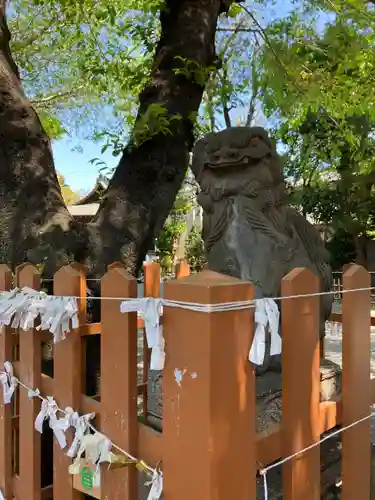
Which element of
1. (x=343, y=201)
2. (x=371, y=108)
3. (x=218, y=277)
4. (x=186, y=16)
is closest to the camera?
(x=218, y=277)

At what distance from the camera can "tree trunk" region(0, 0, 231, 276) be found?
265 centimetres

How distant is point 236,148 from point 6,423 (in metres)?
1.56

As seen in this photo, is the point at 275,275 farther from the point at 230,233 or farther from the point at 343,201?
the point at 343,201

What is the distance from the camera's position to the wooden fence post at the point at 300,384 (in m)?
1.33

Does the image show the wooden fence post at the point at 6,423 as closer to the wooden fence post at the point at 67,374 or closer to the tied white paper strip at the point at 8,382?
the tied white paper strip at the point at 8,382

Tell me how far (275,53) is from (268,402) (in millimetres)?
3359

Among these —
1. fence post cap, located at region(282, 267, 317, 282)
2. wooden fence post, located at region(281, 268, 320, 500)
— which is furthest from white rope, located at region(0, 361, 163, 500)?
fence post cap, located at region(282, 267, 317, 282)

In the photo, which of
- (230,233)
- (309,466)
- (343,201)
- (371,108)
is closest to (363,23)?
(371,108)

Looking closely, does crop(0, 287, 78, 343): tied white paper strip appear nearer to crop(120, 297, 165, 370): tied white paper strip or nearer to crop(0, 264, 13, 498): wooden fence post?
crop(0, 264, 13, 498): wooden fence post

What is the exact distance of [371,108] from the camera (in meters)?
4.98

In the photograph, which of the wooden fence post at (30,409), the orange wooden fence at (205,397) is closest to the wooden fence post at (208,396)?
the orange wooden fence at (205,397)

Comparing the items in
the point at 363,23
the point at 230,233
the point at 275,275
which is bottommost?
the point at 275,275

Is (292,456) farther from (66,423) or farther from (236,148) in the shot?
(236,148)

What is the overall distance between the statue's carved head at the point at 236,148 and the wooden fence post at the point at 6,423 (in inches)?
42.2
